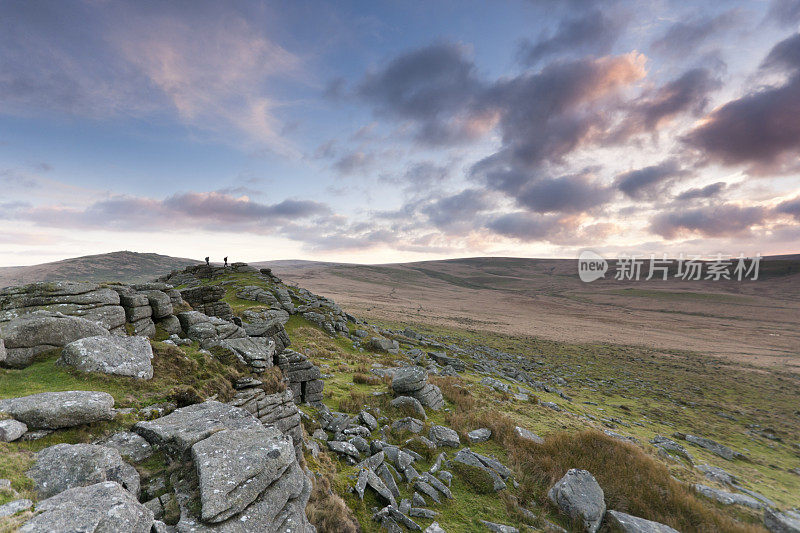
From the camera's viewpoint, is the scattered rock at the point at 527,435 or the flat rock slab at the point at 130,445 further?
the scattered rock at the point at 527,435

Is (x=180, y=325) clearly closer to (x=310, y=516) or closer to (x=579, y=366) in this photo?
(x=310, y=516)

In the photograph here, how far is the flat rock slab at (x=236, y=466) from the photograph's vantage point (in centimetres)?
615

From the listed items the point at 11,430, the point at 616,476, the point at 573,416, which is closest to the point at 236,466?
the point at 11,430

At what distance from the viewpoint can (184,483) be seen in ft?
22.1

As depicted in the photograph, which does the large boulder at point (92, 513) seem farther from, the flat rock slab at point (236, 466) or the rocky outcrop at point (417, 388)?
the rocky outcrop at point (417, 388)

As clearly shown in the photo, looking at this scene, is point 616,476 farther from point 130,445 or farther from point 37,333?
point 37,333

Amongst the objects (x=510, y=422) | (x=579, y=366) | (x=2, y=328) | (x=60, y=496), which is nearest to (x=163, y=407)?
(x=60, y=496)

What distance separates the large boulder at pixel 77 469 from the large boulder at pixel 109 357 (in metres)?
3.92

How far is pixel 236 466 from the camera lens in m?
6.82

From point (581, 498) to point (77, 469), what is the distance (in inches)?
577

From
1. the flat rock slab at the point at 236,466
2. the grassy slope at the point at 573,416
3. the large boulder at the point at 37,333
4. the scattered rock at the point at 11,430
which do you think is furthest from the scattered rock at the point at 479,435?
the large boulder at the point at 37,333

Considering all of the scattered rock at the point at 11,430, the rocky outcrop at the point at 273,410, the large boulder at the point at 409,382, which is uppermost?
the scattered rock at the point at 11,430

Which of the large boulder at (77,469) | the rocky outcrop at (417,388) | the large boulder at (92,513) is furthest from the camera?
the rocky outcrop at (417,388)

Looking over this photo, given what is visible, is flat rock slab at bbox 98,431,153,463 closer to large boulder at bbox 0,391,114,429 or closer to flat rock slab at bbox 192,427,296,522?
large boulder at bbox 0,391,114,429
